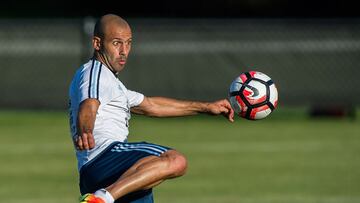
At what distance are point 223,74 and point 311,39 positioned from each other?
1.87 metres

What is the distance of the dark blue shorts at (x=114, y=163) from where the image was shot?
27.8 feet

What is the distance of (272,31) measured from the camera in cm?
2183

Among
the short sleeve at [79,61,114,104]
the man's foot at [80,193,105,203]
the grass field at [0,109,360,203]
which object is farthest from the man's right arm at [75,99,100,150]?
the grass field at [0,109,360,203]

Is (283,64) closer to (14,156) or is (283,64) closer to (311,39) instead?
(311,39)

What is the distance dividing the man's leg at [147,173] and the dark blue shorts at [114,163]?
0.31 ft

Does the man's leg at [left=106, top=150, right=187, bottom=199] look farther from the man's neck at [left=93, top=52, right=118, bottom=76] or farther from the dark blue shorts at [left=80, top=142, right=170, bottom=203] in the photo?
the man's neck at [left=93, top=52, right=118, bottom=76]

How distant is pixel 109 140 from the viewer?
8672mm

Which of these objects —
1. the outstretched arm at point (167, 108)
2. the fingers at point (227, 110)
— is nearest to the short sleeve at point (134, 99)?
the outstretched arm at point (167, 108)

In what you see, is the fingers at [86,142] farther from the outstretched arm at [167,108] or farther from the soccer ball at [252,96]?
the soccer ball at [252,96]

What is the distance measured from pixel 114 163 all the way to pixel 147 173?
39cm

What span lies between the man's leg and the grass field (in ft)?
13.6

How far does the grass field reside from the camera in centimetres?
1310

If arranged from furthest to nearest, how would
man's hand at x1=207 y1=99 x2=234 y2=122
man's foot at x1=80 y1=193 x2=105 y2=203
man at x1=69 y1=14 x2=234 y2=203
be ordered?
1. man's hand at x1=207 y1=99 x2=234 y2=122
2. man at x1=69 y1=14 x2=234 y2=203
3. man's foot at x1=80 y1=193 x2=105 y2=203

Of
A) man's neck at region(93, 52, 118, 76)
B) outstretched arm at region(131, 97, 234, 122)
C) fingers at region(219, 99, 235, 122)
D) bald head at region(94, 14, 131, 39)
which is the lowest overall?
fingers at region(219, 99, 235, 122)
